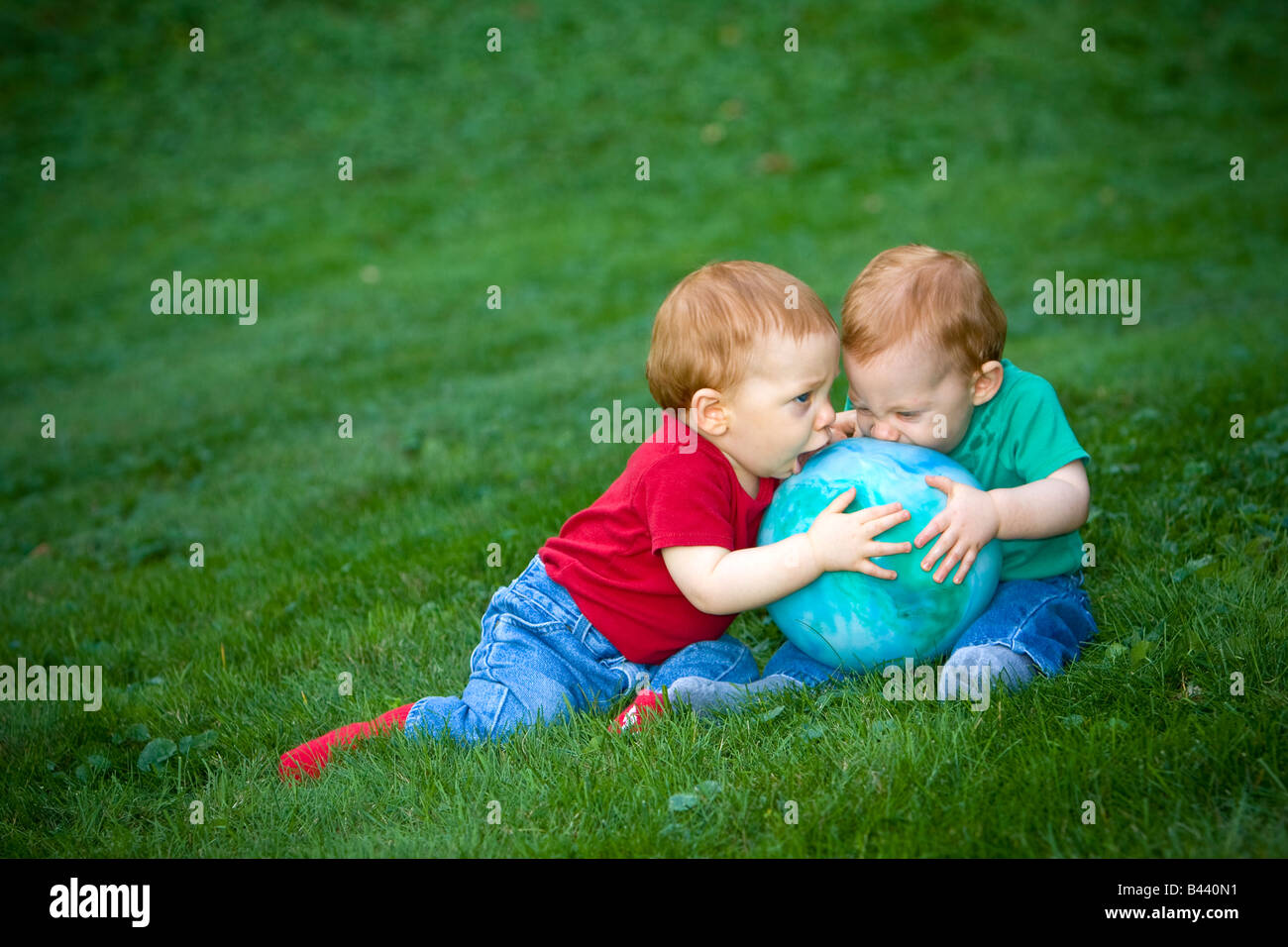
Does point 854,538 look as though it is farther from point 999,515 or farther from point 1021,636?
point 1021,636

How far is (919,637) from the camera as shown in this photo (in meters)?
3.79

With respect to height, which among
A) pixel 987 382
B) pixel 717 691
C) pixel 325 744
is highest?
pixel 987 382

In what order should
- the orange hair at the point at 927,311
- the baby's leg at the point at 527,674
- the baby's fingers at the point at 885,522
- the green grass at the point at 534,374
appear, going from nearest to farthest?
the green grass at the point at 534,374
the baby's fingers at the point at 885,522
the orange hair at the point at 927,311
the baby's leg at the point at 527,674

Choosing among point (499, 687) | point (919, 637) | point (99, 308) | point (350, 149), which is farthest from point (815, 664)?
point (350, 149)

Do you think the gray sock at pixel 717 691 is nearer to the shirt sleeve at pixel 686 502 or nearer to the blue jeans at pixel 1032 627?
the blue jeans at pixel 1032 627

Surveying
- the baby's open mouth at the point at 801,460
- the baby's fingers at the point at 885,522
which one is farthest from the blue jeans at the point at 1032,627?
the baby's open mouth at the point at 801,460

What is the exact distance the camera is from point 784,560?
12.0 feet

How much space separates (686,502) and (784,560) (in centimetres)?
39

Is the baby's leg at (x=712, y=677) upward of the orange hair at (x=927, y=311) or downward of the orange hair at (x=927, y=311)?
downward

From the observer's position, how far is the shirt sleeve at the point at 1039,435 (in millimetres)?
3939

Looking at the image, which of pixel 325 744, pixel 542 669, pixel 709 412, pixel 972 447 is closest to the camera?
pixel 709 412

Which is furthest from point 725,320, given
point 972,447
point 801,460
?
point 972,447

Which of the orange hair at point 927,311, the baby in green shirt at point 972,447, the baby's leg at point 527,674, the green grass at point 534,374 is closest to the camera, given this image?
the green grass at point 534,374

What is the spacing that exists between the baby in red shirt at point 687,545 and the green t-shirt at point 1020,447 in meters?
0.67
